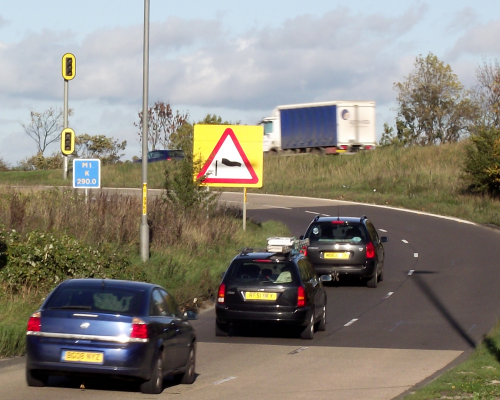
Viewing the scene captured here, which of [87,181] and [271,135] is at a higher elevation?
[271,135]

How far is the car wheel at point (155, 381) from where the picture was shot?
31.3 feet

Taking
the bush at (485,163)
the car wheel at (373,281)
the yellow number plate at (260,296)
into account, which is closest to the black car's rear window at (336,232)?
the car wheel at (373,281)

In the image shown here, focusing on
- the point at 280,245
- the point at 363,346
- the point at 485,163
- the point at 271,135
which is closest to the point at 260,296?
the point at 280,245

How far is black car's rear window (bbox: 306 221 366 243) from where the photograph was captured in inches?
856

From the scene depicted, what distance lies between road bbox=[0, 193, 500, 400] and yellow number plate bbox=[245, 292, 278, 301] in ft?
2.62

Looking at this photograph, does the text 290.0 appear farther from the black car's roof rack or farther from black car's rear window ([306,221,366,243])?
the black car's roof rack

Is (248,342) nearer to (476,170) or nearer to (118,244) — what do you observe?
(118,244)

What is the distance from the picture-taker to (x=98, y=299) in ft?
31.5

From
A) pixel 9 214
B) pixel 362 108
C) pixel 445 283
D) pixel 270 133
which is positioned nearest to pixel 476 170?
pixel 362 108

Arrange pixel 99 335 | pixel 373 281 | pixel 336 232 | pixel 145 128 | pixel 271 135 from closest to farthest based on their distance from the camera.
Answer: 1. pixel 99 335
2. pixel 145 128
3. pixel 373 281
4. pixel 336 232
5. pixel 271 135

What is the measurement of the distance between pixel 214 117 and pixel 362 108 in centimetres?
4343

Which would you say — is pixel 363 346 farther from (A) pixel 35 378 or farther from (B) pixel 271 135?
(B) pixel 271 135

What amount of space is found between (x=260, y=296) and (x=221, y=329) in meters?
1.02

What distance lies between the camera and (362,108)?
54375mm
